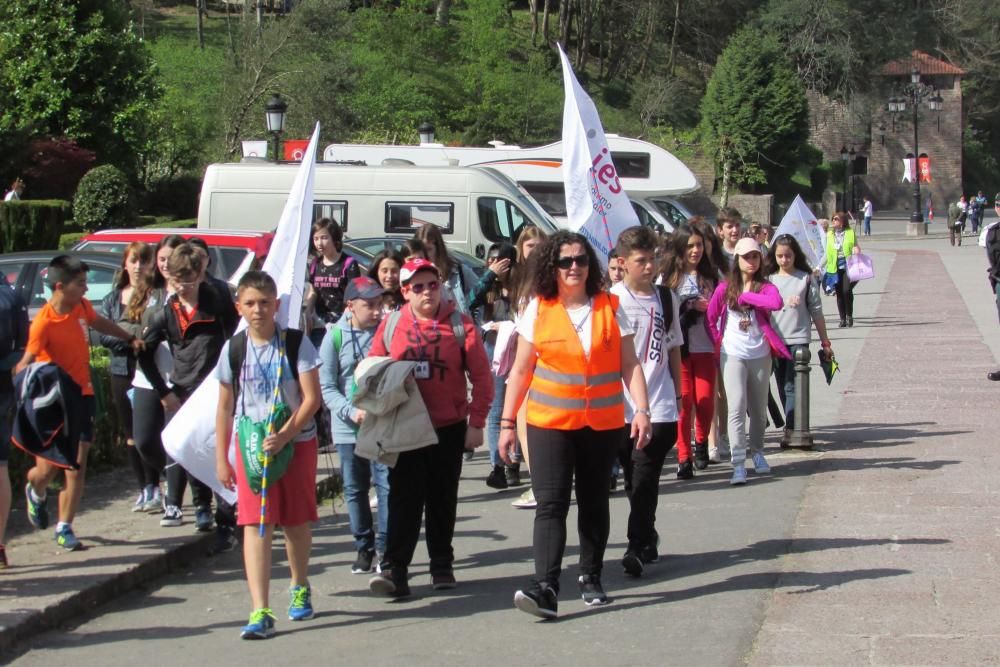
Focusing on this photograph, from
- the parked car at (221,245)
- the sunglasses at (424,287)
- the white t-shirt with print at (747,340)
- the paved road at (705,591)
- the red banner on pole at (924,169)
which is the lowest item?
the paved road at (705,591)

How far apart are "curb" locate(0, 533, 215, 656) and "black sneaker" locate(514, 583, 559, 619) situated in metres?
2.16

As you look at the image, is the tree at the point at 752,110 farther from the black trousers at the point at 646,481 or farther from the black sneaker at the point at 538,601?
the black sneaker at the point at 538,601

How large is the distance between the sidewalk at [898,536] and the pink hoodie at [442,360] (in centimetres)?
175

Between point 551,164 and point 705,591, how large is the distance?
22963mm

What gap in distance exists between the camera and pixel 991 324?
65.7ft

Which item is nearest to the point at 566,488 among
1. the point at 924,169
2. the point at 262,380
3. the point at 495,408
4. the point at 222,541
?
the point at 262,380

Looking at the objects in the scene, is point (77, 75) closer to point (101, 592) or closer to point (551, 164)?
point (551, 164)

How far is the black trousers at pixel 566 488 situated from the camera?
6043 millimetres

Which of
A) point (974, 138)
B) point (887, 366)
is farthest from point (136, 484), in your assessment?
point (974, 138)

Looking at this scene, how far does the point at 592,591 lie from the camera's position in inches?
247

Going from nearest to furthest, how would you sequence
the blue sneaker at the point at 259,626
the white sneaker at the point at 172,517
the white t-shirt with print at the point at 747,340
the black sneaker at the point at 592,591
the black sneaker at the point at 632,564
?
1. the blue sneaker at the point at 259,626
2. the black sneaker at the point at 592,591
3. the black sneaker at the point at 632,564
4. the white sneaker at the point at 172,517
5. the white t-shirt with print at the point at 747,340

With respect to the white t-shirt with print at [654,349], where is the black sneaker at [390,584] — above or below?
below

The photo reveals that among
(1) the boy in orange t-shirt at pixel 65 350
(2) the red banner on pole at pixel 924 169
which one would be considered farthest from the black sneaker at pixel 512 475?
(2) the red banner on pole at pixel 924 169

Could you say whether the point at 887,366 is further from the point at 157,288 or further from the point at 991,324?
the point at 157,288
